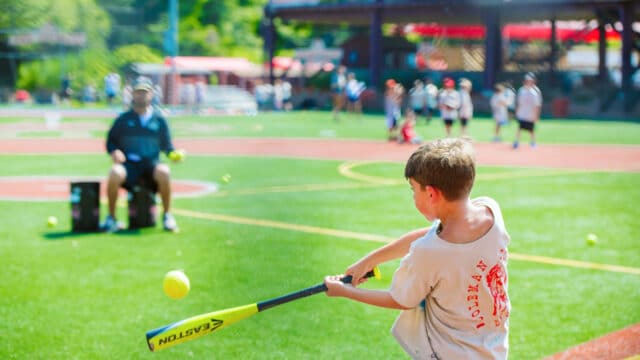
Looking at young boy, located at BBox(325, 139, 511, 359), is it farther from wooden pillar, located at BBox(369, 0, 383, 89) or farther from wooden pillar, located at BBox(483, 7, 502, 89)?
wooden pillar, located at BBox(369, 0, 383, 89)

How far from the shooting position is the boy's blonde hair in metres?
3.84

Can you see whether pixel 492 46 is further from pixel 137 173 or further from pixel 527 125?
pixel 137 173

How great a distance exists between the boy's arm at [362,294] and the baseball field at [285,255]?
89.9 inches

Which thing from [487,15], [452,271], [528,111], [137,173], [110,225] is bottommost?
[110,225]

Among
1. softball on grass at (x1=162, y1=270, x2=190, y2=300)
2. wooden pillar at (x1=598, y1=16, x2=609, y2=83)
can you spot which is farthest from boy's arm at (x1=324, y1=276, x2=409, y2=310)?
wooden pillar at (x1=598, y1=16, x2=609, y2=83)

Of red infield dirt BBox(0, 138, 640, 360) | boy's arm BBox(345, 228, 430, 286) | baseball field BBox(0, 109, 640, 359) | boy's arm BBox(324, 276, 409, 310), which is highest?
boy's arm BBox(345, 228, 430, 286)

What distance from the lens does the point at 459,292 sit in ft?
13.2

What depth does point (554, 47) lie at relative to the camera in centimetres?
4594

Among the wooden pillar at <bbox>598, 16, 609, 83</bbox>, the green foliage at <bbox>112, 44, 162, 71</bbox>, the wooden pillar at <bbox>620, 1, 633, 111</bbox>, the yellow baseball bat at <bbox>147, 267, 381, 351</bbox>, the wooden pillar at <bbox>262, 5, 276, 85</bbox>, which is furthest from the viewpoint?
the green foliage at <bbox>112, 44, 162, 71</bbox>

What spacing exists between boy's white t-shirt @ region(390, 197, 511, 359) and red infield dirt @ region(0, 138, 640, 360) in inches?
448

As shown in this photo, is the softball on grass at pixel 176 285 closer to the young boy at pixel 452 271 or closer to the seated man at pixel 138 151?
the young boy at pixel 452 271

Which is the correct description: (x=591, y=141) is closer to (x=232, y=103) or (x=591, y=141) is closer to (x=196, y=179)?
(x=196, y=179)

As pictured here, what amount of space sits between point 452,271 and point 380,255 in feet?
1.57

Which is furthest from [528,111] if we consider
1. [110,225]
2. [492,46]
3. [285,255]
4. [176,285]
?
[176,285]
